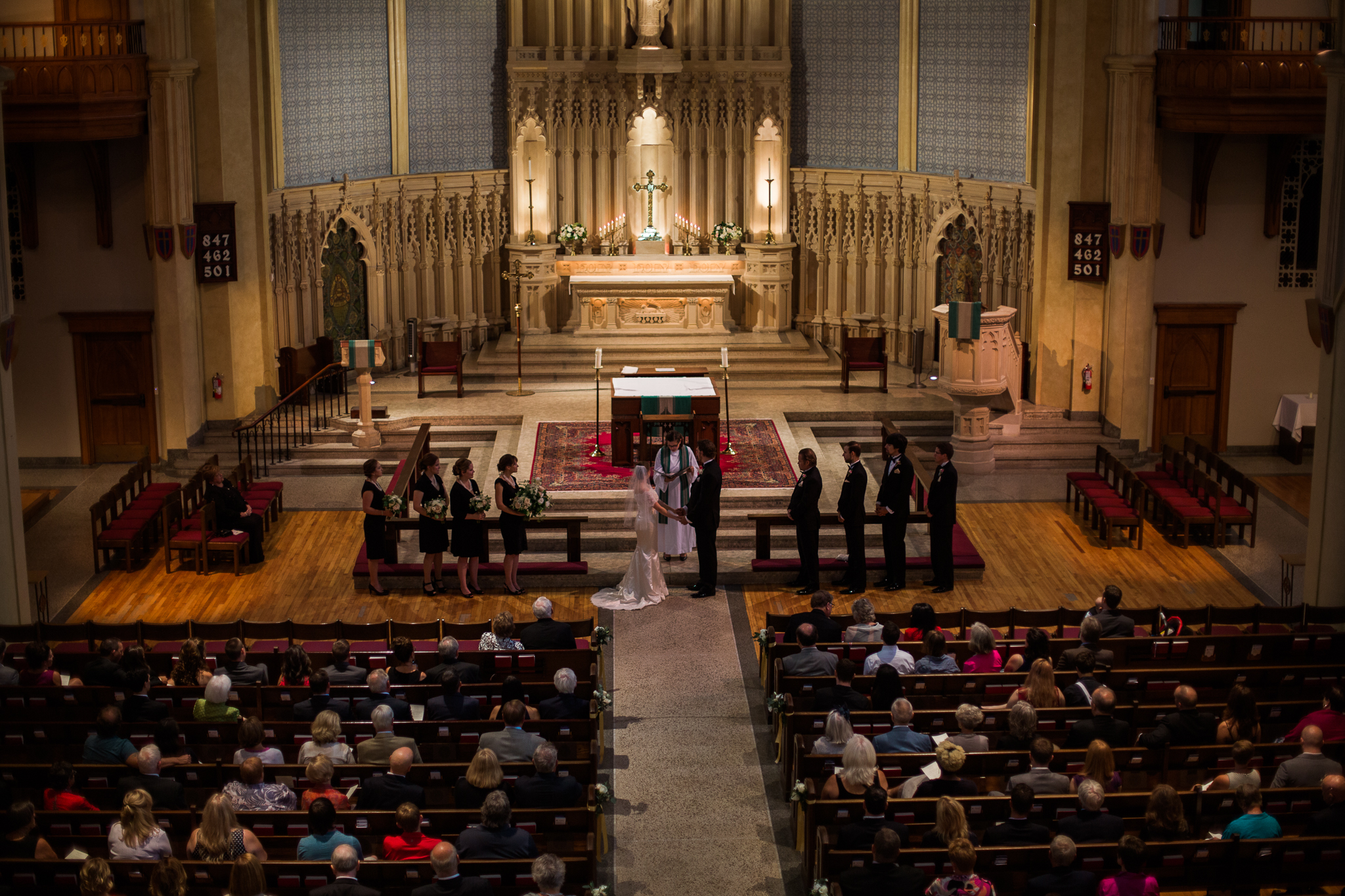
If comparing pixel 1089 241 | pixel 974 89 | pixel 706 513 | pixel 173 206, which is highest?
pixel 974 89

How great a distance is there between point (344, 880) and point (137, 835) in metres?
1.25

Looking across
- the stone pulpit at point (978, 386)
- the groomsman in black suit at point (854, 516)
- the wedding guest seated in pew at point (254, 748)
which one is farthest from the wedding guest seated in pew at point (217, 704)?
the stone pulpit at point (978, 386)

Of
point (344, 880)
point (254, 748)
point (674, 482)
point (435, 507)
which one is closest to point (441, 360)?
point (435, 507)

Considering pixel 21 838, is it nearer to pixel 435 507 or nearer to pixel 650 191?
pixel 435 507

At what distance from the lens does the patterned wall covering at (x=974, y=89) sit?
20031 mm

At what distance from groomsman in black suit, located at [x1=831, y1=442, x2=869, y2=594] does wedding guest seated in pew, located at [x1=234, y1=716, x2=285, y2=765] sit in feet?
20.3

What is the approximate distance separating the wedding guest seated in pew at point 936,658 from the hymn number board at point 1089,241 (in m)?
9.30

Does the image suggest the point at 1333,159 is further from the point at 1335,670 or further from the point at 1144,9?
the point at 1144,9

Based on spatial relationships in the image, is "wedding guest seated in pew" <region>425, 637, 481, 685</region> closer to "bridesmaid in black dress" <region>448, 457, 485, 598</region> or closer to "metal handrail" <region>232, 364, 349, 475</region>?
"bridesmaid in black dress" <region>448, 457, 485, 598</region>

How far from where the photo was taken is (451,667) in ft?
33.2

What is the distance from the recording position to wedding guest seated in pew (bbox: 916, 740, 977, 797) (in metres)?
8.38

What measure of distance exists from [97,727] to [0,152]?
A: 19.4ft

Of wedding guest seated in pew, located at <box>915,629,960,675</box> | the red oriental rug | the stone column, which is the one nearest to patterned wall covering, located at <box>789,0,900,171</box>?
the red oriental rug

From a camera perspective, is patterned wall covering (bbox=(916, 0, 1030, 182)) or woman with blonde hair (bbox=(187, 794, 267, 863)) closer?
woman with blonde hair (bbox=(187, 794, 267, 863))
